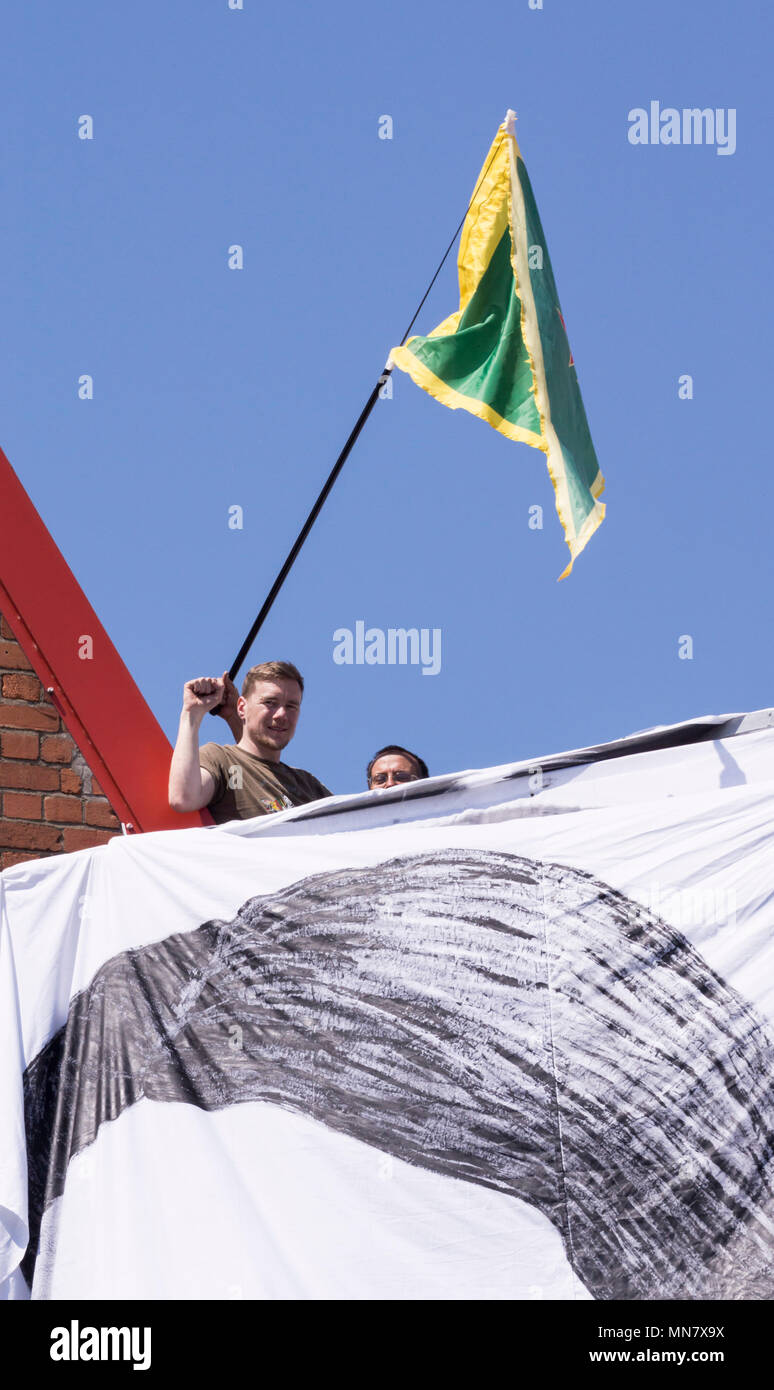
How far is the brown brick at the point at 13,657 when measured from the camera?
555 cm

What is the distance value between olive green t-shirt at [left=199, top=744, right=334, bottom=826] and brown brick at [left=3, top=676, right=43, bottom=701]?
65cm

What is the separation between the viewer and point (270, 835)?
4.73 meters

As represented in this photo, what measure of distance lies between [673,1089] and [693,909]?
47cm

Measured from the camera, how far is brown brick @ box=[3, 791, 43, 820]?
5352 millimetres

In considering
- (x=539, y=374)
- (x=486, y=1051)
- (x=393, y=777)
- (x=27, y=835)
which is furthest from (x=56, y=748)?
(x=539, y=374)

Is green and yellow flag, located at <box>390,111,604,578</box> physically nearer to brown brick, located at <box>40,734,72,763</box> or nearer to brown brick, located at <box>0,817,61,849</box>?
brown brick, located at <box>40,734,72,763</box>

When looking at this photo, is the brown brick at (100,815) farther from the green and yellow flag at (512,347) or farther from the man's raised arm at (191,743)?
the green and yellow flag at (512,347)

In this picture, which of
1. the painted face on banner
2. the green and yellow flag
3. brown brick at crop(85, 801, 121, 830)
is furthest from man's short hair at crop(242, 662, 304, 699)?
the green and yellow flag

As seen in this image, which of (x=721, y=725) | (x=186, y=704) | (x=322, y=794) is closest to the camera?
(x=721, y=725)

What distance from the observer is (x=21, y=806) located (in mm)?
5387

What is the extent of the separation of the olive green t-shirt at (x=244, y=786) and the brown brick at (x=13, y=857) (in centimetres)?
68
